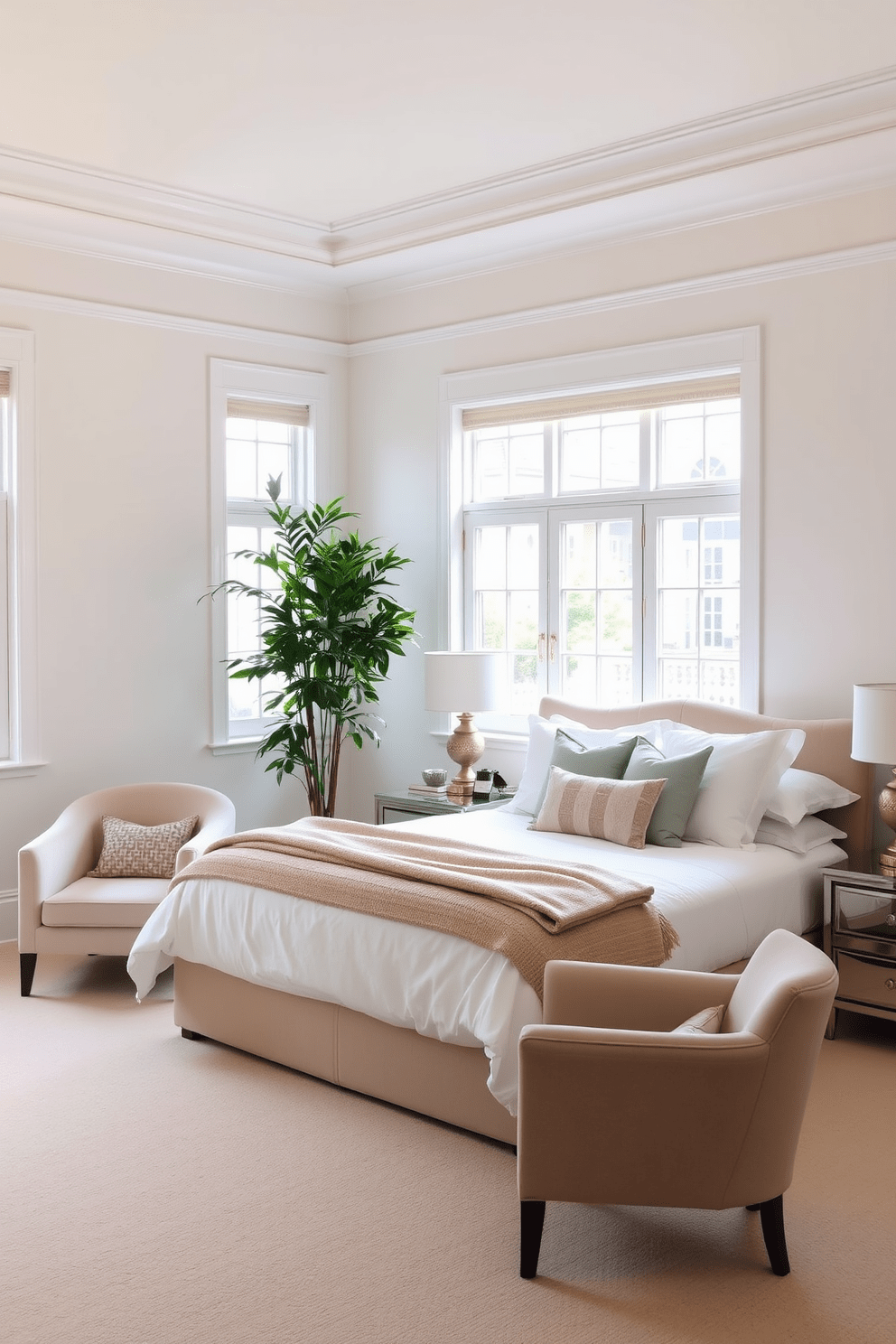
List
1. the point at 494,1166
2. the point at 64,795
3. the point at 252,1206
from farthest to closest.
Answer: the point at 64,795 → the point at 494,1166 → the point at 252,1206

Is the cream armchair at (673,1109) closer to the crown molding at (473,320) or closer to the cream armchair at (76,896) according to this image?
the cream armchair at (76,896)

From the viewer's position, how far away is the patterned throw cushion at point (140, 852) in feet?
16.2

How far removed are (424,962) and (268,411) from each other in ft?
12.4

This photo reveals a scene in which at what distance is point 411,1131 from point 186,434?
3.74 metres

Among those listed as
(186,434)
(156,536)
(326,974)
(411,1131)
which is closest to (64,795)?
(156,536)

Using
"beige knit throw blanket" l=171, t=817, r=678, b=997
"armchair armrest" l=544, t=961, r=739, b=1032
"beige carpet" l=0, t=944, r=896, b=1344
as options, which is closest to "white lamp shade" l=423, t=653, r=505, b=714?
"beige knit throw blanket" l=171, t=817, r=678, b=997

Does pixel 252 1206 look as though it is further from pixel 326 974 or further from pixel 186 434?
pixel 186 434

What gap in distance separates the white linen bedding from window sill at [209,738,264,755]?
5.97ft

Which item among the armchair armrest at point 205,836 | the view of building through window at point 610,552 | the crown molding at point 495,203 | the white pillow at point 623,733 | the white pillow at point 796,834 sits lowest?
the armchair armrest at point 205,836

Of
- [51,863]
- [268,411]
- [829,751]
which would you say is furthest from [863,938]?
[268,411]

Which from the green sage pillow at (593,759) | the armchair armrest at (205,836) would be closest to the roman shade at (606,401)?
the green sage pillow at (593,759)

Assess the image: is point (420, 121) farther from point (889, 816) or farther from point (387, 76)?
point (889, 816)

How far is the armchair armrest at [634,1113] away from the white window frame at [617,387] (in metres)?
2.73

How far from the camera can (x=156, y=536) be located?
584cm
